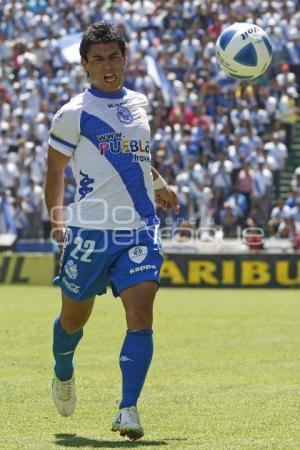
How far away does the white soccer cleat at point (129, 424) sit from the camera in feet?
20.8

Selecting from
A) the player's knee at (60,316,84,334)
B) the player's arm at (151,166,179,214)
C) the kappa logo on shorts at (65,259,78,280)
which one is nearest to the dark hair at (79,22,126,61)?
the player's arm at (151,166,179,214)

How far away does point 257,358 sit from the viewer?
10.6 metres

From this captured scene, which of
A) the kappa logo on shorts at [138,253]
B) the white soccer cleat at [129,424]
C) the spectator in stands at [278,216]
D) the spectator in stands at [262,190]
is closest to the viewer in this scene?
the white soccer cleat at [129,424]

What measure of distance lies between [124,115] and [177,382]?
112 inches

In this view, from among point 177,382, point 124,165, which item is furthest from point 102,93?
point 177,382

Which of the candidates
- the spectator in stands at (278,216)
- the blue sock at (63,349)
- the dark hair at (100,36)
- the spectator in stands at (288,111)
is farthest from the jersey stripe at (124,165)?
the spectator in stands at (288,111)

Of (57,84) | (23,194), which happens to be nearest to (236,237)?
(23,194)

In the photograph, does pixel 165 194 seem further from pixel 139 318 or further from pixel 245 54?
pixel 245 54

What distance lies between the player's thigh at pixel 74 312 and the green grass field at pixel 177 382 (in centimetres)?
61

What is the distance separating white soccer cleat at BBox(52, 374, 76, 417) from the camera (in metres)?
7.19

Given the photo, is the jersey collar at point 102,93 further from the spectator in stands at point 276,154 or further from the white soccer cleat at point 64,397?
the spectator in stands at point 276,154

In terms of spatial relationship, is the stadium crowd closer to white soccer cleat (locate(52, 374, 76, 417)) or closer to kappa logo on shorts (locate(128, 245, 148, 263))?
white soccer cleat (locate(52, 374, 76, 417))

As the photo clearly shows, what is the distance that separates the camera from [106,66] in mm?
6844

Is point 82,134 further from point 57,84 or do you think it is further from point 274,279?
point 57,84
